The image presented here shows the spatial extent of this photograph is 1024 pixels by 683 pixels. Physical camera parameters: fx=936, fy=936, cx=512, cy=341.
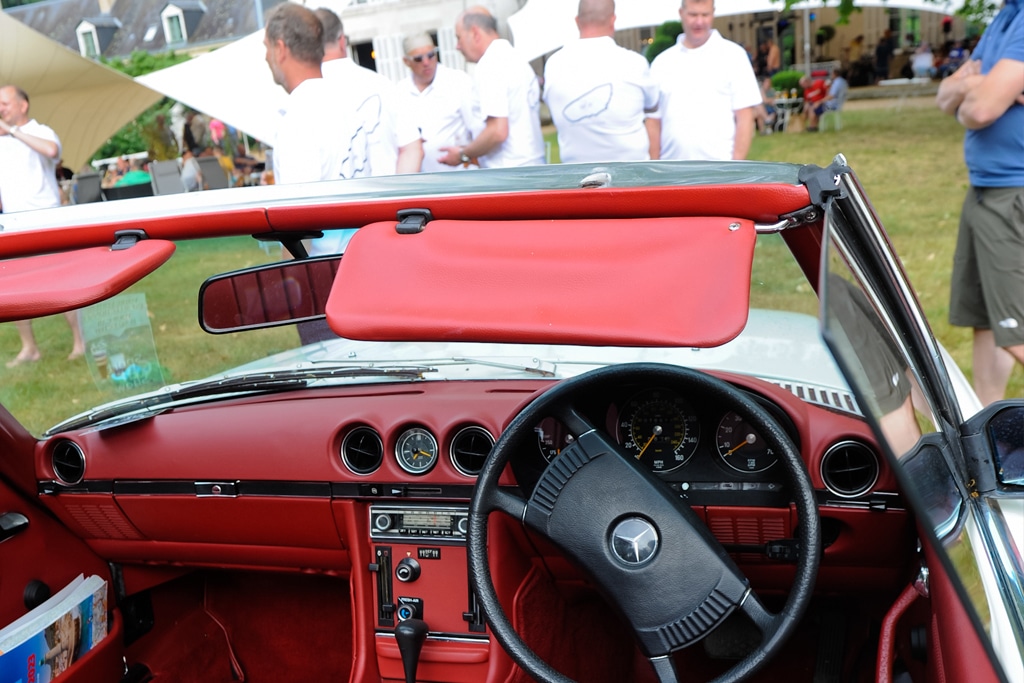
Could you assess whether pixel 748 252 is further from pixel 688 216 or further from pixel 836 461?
pixel 836 461

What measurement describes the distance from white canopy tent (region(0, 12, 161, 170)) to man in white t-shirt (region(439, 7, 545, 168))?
26.1ft

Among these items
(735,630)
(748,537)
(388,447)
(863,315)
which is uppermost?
(863,315)

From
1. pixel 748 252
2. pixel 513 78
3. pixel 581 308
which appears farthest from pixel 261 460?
pixel 513 78

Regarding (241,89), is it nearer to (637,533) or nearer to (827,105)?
(637,533)

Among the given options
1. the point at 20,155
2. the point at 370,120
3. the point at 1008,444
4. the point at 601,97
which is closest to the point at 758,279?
→ the point at 1008,444

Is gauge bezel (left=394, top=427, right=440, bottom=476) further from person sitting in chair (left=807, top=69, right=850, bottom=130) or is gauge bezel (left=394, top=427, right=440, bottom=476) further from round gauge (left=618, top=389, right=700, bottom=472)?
person sitting in chair (left=807, top=69, right=850, bottom=130)

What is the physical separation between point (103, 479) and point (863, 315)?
2.19m

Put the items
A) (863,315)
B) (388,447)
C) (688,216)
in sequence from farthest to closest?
(388,447) < (688,216) < (863,315)

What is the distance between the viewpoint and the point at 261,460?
2.51 m

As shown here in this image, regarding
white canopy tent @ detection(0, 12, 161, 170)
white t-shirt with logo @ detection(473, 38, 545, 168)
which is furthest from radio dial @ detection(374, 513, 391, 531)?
white canopy tent @ detection(0, 12, 161, 170)

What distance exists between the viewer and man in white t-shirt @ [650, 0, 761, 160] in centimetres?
498

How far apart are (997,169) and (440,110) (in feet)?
10.2

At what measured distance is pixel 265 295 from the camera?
2.30 m

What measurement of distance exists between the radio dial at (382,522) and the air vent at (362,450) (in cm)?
13
